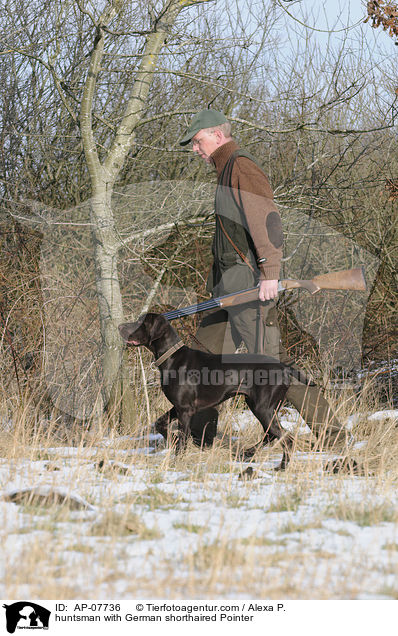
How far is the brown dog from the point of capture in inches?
151

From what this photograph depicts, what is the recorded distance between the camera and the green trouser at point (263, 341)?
3918 mm

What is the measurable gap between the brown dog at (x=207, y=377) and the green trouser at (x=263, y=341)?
111 millimetres

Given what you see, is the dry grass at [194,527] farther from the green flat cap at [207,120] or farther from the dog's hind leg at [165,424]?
the green flat cap at [207,120]

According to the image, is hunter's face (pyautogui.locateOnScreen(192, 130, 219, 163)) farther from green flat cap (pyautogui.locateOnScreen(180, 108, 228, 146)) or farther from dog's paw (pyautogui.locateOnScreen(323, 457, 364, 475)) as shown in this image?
dog's paw (pyautogui.locateOnScreen(323, 457, 364, 475))

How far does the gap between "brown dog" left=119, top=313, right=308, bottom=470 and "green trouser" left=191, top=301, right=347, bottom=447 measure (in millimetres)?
111

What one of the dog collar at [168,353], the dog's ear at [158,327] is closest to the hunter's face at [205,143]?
the dog's ear at [158,327]

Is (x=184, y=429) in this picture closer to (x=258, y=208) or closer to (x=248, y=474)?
(x=248, y=474)

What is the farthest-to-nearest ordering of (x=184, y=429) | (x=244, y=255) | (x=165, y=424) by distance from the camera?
1. (x=165, y=424)
2. (x=184, y=429)
3. (x=244, y=255)

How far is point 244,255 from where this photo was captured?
12.8 ft

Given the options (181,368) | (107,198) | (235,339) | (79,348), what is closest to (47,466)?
(181,368)

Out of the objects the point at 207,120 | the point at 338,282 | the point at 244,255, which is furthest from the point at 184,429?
the point at 207,120

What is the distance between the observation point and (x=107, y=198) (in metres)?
4.85
